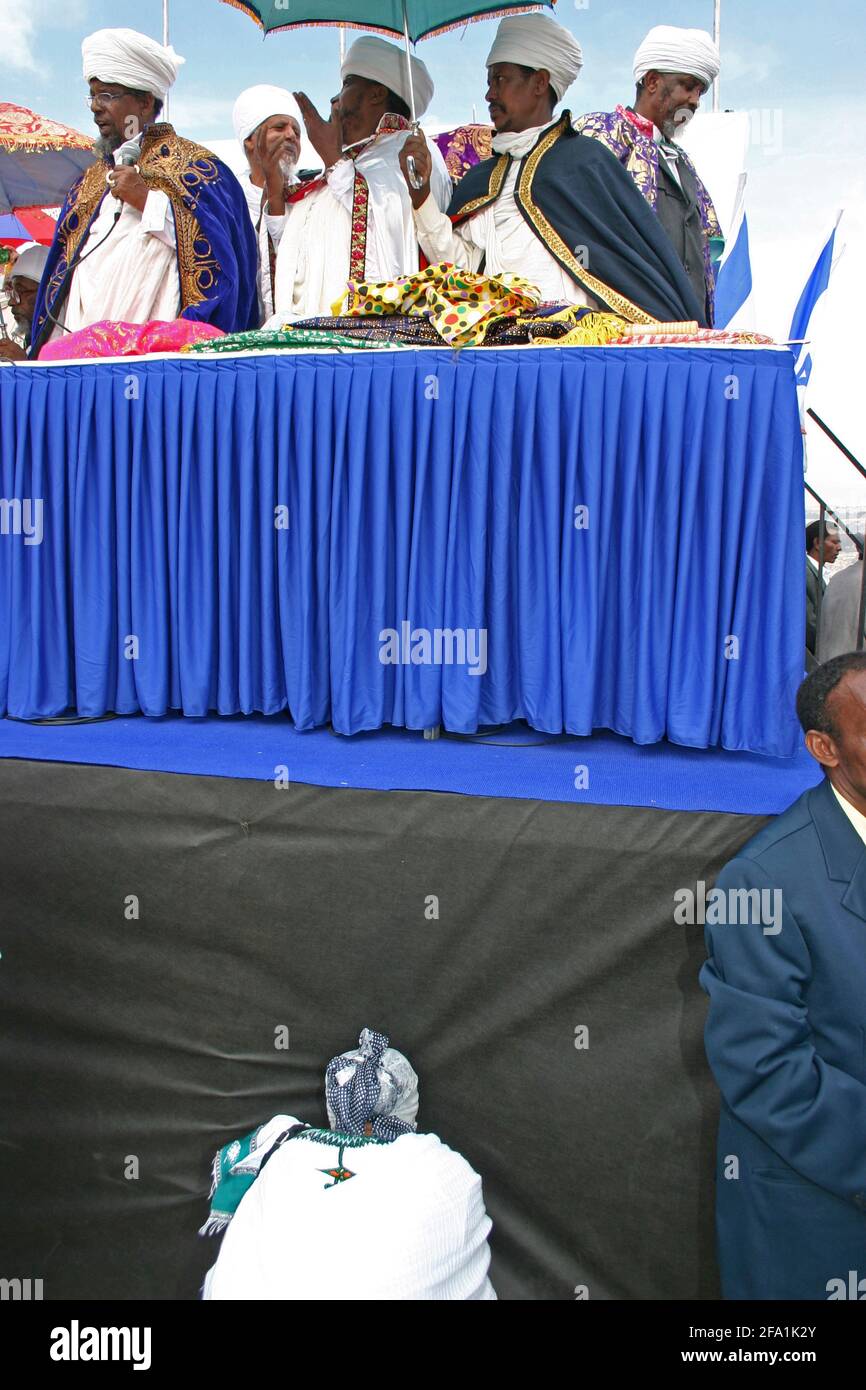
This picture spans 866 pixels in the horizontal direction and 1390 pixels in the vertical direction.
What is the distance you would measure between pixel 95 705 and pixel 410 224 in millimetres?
1751

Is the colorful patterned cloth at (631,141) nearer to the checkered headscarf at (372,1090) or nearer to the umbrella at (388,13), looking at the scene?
the umbrella at (388,13)

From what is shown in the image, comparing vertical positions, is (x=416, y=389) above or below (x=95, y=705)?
above

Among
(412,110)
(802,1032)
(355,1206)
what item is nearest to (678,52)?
(412,110)

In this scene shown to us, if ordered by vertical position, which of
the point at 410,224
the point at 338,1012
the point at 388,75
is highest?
the point at 388,75

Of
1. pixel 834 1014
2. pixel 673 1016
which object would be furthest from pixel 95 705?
pixel 834 1014

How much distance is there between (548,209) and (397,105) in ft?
2.34

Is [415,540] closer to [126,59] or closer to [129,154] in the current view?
[129,154]

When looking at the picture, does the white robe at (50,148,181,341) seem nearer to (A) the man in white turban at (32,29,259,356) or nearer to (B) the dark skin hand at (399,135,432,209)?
(A) the man in white turban at (32,29,259,356)

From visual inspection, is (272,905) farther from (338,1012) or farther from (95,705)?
(95,705)

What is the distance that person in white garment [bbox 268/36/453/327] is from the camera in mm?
3020

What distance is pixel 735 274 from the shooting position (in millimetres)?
4375

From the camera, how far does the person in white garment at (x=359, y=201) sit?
302 cm

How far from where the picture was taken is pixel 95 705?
8.42ft
